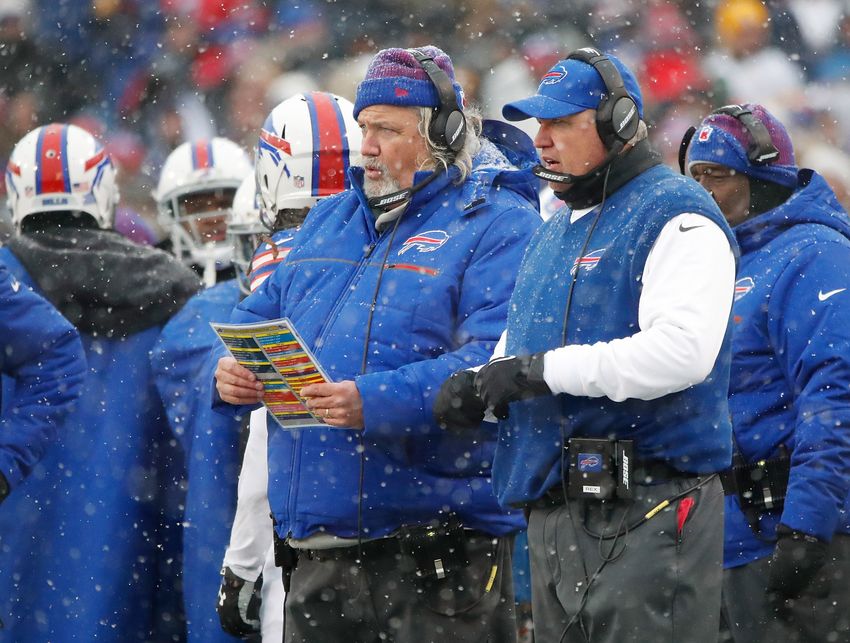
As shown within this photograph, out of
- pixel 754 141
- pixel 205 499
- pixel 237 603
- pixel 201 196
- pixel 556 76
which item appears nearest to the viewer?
pixel 556 76

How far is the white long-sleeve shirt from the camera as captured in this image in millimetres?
3461

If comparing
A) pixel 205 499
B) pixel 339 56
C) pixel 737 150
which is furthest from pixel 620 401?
pixel 339 56

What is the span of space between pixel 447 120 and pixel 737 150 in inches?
46.0

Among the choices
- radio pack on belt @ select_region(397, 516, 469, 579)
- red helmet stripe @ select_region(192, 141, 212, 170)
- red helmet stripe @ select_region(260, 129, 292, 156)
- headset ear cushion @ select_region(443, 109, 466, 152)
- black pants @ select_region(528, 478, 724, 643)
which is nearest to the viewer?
black pants @ select_region(528, 478, 724, 643)

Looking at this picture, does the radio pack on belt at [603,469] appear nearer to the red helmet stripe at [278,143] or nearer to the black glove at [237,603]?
the black glove at [237,603]

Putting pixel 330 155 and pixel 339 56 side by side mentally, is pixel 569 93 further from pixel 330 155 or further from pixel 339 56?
pixel 339 56

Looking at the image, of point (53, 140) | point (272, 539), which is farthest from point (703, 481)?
point (53, 140)

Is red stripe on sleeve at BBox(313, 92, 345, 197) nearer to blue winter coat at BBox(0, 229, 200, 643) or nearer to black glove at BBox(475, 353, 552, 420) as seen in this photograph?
blue winter coat at BBox(0, 229, 200, 643)

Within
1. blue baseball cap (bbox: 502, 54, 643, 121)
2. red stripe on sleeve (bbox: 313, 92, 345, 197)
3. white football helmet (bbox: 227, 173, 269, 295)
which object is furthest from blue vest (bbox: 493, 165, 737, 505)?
white football helmet (bbox: 227, 173, 269, 295)

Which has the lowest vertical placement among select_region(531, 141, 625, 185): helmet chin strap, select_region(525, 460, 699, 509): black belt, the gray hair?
select_region(525, 460, 699, 509): black belt

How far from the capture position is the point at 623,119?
3.86 metres

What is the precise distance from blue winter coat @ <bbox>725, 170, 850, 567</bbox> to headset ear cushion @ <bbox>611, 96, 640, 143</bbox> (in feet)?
3.99

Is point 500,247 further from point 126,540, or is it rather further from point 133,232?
point 133,232

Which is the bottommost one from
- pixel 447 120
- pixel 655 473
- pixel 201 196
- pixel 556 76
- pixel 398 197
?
pixel 201 196
